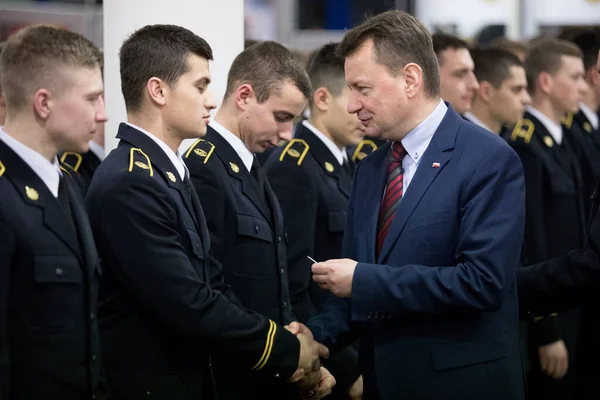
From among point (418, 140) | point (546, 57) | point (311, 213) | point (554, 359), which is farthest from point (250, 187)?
point (546, 57)

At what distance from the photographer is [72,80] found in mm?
2627

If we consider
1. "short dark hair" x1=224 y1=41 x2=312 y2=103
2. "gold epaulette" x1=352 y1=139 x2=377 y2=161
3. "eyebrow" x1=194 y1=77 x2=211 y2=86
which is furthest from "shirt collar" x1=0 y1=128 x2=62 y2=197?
"gold epaulette" x1=352 y1=139 x2=377 y2=161

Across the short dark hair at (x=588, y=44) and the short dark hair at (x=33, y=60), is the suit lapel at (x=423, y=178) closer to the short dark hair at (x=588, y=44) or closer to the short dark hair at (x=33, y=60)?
the short dark hair at (x=33, y=60)

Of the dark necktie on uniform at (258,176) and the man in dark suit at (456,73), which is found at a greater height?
the man in dark suit at (456,73)

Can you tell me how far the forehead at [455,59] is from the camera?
5.43 m

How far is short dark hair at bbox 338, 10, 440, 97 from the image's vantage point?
303 cm

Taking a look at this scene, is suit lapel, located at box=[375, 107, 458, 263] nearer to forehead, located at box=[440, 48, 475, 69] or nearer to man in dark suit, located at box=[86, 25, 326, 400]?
man in dark suit, located at box=[86, 25, 326, 400]

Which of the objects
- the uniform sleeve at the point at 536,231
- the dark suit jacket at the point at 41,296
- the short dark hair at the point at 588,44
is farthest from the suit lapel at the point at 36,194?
the short dark hair at the point at 588,44

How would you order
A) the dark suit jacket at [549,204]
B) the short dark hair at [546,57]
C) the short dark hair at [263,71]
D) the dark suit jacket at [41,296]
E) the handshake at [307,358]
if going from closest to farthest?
the dark suit jacket at [41,296] < the handshake at [307,358] < the short dark hair at [263,71] < the dark suit jacket at [549,204] < the short dark hair at [546,57]

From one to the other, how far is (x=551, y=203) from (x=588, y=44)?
7.59 feet

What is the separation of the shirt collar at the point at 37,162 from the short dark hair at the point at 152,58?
52 centimetres

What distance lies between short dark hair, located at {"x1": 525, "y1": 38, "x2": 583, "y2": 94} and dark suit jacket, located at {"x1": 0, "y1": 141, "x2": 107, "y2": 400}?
12.8 feet

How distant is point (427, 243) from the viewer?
286cm

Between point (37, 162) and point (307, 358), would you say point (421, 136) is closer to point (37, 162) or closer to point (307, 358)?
point (307, 358)
